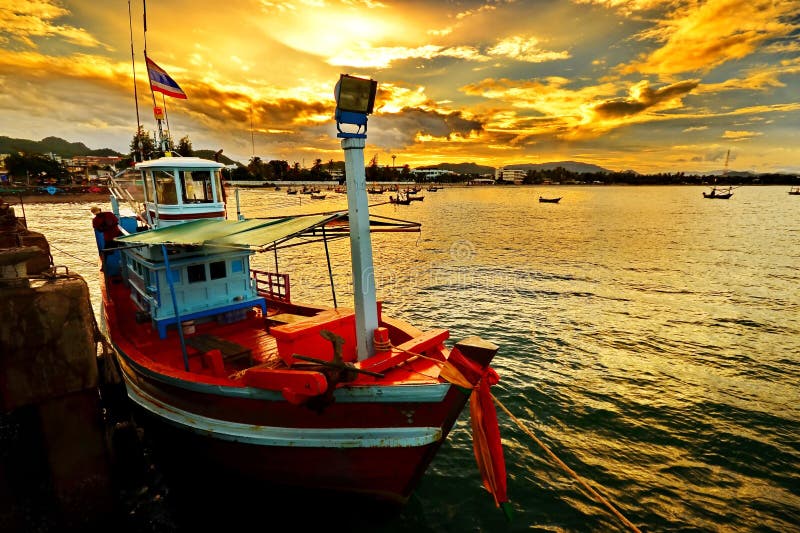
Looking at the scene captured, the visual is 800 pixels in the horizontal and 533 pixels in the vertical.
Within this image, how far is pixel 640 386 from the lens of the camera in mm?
12359

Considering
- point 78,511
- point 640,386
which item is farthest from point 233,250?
point 640,386

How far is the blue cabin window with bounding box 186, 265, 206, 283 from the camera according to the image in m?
9.98

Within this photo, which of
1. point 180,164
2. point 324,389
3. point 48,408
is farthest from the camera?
point 180,164

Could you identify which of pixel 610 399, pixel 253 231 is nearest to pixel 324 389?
pixel 253 231

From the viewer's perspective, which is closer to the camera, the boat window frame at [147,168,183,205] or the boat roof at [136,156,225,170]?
the boat roof at [136,156,225,170]

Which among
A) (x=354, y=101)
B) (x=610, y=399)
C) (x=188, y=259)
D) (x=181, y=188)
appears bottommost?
(x=610, y=399)

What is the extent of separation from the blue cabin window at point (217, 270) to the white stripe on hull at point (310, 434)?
4137 millimetres

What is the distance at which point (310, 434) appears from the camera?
245 inches

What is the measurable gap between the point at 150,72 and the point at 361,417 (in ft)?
45.5

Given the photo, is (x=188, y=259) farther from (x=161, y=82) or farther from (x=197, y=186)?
(x=161, y=82)

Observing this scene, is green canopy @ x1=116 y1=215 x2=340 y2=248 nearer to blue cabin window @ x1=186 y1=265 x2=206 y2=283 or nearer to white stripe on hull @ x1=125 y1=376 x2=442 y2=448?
blue cabin window @ x1=186 y1=265 x2=206 y2=283

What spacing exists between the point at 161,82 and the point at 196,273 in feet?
25.3

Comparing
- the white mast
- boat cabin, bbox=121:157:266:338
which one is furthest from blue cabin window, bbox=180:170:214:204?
the white mast

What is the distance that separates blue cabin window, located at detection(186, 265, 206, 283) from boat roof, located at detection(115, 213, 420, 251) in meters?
1.12
